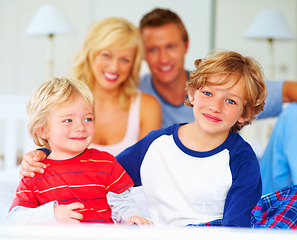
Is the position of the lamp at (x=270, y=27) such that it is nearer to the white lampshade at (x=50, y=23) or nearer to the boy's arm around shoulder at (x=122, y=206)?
Answer: the white lampshade at (x=50, y=23)

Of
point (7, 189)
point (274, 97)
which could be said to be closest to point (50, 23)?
point (7, 189)

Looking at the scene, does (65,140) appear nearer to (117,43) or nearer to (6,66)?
(117,43)

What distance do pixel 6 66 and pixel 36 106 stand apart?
2780mm

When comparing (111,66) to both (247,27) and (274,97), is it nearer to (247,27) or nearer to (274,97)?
(274,97)

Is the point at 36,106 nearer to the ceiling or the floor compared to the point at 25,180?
nearer to the ceiling

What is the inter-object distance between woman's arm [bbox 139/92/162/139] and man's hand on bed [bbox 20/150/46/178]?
613 mm

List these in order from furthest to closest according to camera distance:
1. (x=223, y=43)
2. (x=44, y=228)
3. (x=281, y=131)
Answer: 1. (x=223, y=43)
2. (x=281, y=131)
3. (x=44, y=228)

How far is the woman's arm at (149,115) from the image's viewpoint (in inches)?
62.4

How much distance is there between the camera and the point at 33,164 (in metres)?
0.98

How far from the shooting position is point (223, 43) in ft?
11.3

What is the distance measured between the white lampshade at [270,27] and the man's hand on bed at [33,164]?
91.9 inches

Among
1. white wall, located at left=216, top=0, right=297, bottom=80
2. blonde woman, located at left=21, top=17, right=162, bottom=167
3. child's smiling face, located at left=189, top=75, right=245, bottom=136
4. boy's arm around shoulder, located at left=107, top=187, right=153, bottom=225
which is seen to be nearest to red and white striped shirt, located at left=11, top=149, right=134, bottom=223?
boy's arm around shoulder, located at left=107, top=187, right=153, bottom=225

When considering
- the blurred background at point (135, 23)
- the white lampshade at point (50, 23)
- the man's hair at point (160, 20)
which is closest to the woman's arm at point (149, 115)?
the man's hair at point (160, 20)

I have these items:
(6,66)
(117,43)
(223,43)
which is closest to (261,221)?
(117,43)
